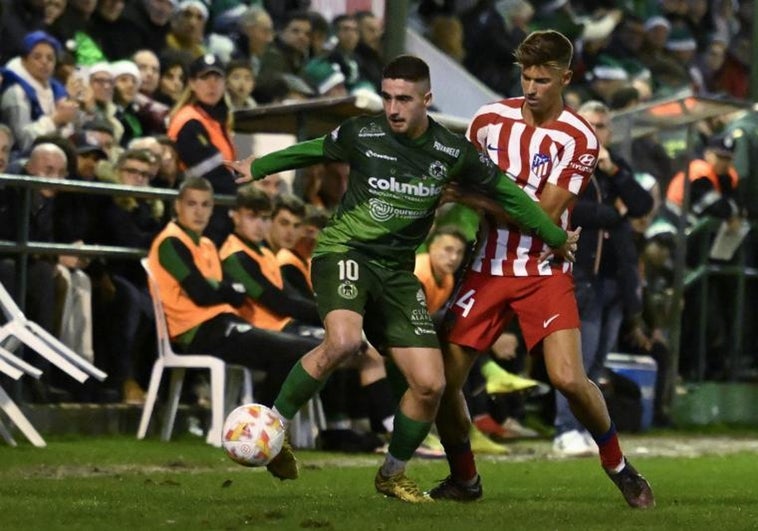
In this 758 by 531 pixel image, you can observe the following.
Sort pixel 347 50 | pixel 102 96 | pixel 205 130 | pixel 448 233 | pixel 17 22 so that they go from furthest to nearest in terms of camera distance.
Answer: pixel 347 50, pixel 17 22, pixel 102 96, pixel 205 130, pixel 448 233

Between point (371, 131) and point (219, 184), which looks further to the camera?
point (219, 184)

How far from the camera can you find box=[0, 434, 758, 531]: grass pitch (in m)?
8.48

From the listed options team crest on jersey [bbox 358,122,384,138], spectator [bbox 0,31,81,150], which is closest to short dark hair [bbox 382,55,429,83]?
team crest on jersey [bbox 358,122,384,138]

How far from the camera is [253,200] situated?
45.2 feet

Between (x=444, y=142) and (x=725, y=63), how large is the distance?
17305 millimetres

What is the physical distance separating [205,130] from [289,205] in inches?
43.3

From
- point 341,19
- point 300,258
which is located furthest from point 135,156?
point 341,19

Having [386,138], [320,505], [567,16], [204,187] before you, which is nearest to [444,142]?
[386,138]

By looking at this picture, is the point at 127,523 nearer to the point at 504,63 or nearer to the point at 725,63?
the point at 504,63

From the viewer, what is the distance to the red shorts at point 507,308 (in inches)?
377

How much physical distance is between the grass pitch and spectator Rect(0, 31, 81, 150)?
8.22 ft

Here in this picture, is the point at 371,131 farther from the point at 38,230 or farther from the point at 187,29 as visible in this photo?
the point at 187,29

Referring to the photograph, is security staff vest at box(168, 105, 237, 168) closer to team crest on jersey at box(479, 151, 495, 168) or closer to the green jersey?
the green jersey

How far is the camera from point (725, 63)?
26000mm
